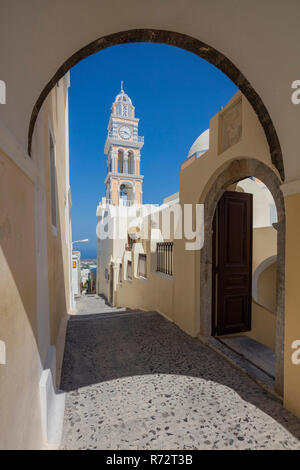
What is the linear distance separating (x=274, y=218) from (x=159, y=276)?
23.5ft

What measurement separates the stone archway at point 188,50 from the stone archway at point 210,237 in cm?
39

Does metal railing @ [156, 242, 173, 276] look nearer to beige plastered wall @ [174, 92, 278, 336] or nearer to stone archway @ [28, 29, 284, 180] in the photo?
beige plastered wall @ [174, 92, 278, 336]

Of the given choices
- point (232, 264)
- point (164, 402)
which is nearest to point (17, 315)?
point (164, 402)

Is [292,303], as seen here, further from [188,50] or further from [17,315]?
[188,50]

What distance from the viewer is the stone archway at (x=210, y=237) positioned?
2604mm

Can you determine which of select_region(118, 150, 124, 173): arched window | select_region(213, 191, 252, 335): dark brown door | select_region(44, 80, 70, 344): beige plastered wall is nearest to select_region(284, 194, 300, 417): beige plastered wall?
select_region(213, 191, 252, 335): dark brown door

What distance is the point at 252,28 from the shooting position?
2.04 m

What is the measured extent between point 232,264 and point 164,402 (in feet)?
9.28

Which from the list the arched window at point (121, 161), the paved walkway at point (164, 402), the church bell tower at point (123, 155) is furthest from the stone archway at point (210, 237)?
the arched window at point (121, 161)

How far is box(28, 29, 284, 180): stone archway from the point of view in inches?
76.5

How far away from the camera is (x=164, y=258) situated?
21.2 feet

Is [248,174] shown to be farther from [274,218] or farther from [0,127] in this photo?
[274,218]

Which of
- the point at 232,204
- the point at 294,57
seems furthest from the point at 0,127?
the point at 232,204

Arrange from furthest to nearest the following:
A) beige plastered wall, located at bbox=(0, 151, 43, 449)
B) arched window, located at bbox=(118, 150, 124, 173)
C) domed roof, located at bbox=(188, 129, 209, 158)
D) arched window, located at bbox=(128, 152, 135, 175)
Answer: arched window, located at bbox=(118, 150, 124, 173), arched window, located at bbox=(128, 152, 135, 175), domed roof, located at bbox=(188, 129, 209, 158), beige plastered wall, located at bbox=(0, 151, 43, 449)
